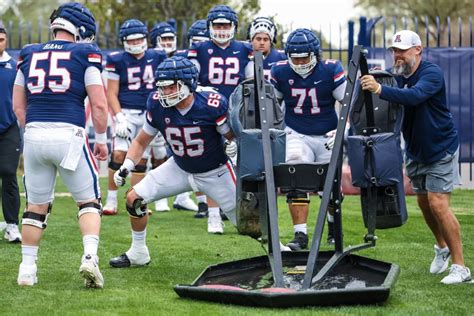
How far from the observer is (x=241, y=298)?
262 inches

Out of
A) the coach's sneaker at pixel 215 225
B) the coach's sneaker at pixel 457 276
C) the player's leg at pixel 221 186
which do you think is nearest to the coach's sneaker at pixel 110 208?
the coach's sneaker at pixel 215 225

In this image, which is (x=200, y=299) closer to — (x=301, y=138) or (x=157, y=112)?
(x=157, y=112)

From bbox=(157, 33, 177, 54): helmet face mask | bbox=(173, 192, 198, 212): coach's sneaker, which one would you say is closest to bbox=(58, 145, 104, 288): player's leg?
bbox=(173, 192, 198, 212): coach's sneaker

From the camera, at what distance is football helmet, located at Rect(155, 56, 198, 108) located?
790 centimetres

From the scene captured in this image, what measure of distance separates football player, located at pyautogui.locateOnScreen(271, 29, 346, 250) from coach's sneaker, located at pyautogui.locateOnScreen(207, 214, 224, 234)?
122cm

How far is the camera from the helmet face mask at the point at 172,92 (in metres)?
7.94

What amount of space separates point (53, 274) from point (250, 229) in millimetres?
1693

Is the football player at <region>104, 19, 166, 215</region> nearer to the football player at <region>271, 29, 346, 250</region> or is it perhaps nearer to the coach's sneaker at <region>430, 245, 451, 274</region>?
the football player at <region>271, 29, 346, 250</region>

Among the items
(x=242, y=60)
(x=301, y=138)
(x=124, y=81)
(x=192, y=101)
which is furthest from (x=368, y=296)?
(x=124, y=81)

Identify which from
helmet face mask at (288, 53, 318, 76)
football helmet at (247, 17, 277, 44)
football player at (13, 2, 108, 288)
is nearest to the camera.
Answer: football player at (13, 2, 108, 288)

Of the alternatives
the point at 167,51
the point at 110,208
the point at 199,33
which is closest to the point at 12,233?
the point at 110,208

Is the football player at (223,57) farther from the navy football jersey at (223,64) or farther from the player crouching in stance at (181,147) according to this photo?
the player crouching in stance at (181,147)

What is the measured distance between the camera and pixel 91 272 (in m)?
7.27

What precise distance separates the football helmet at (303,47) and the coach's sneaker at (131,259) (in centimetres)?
214
